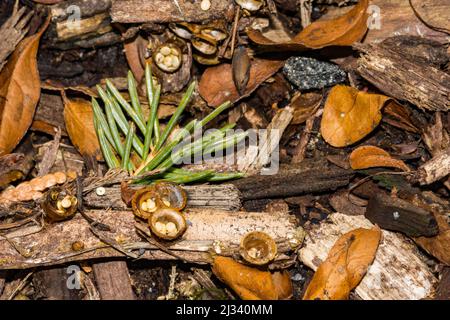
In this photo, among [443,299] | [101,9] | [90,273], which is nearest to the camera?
[443,299]

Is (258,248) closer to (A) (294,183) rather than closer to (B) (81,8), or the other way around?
(A) (294,183)

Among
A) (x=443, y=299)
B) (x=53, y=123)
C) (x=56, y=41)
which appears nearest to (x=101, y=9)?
(x=56, y=41)

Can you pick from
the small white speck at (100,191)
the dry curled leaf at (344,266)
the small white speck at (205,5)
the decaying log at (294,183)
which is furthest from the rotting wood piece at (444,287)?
the small white speck at (205,5)

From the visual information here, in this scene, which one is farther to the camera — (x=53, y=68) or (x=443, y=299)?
(x=53, y=68)

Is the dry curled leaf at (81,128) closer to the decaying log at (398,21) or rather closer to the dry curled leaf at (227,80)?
the dry curled leaf at (227,80)

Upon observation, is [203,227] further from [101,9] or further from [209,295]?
[101,9]

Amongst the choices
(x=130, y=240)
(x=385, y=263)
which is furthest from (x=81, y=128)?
(x=385, y=263)
